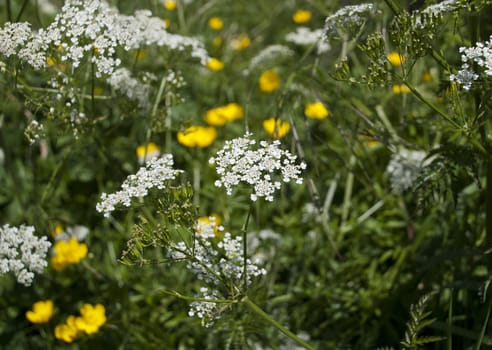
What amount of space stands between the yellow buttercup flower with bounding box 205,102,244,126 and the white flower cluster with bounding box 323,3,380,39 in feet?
4.71

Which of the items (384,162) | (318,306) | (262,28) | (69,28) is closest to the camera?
(69,28)

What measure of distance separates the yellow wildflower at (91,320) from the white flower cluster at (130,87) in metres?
0.87

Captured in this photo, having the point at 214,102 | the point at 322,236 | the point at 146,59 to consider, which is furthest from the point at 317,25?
the point at 322,236

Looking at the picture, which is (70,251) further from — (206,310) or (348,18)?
(348,18)

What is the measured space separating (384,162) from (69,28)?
6.01 feet

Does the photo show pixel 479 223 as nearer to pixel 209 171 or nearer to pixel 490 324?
pixel 490 324

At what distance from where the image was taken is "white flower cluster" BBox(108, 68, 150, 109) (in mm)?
2291

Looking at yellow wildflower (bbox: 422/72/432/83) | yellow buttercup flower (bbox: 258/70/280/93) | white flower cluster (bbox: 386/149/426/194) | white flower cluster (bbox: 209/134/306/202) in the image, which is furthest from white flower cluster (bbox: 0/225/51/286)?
yellow wildflower (bbox: 422/72/432/83)

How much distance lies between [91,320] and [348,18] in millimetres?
1544

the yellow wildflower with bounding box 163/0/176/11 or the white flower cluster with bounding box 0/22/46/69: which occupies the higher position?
the yellow wildflower with bounding box 163/0/176/11

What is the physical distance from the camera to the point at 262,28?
4.58 m

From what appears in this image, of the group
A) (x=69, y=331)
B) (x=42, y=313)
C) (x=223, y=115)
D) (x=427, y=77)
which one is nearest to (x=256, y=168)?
(x=69, y=331)

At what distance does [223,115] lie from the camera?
356cm

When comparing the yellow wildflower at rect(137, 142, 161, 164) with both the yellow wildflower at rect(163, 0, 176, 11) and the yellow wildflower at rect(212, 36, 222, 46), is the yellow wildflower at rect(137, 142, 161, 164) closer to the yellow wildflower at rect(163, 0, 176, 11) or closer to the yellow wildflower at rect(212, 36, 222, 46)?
the yellow wildflower at rect(212, 36, 222, 46)
